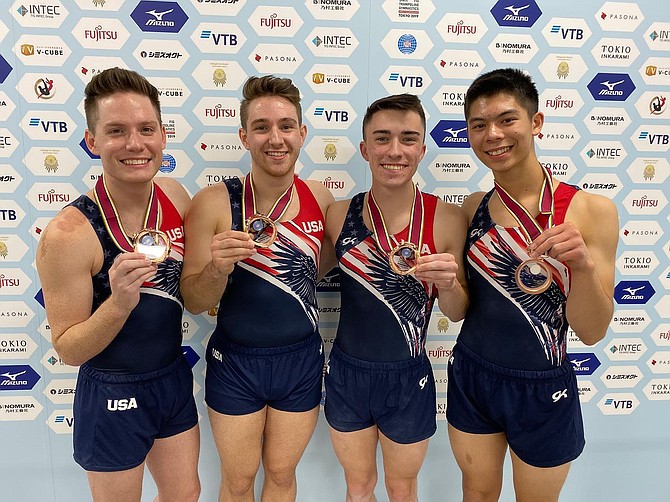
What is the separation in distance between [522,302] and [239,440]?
1.35 metres

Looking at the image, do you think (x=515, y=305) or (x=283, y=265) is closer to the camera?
(x=515, y=305)

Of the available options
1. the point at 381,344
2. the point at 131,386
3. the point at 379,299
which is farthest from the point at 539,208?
the point at 131,386

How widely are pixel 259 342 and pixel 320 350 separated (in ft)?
1.03

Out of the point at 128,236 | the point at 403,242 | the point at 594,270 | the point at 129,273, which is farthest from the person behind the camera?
the point at 403,242

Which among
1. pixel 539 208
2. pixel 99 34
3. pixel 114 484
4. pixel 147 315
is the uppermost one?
pixel 99 34

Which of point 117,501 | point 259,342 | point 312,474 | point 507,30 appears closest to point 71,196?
point 259,342

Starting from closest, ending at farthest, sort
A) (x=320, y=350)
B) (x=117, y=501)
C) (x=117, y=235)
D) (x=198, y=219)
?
(x=117, y=235) < (x=117, y=501) < (x=198, y=219) < (x=320, y=350)

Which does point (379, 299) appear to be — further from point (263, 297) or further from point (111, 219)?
point (111, 219)

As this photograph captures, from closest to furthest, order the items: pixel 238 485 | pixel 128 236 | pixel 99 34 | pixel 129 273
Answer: pixel 129 273 → pixel 128 236 → pixel 238 485 → pixel 99 34

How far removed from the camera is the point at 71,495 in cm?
265

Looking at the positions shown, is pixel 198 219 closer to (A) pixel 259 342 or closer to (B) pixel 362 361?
(A) pixel 259 342

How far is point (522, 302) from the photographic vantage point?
72.9 inches

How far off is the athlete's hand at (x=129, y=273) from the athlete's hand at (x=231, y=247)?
9.5 inches

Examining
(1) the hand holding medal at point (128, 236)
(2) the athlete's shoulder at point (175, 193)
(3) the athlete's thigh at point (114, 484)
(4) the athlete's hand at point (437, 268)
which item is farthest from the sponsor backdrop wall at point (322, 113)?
(4) the athlete's hand at point (437, 268)
